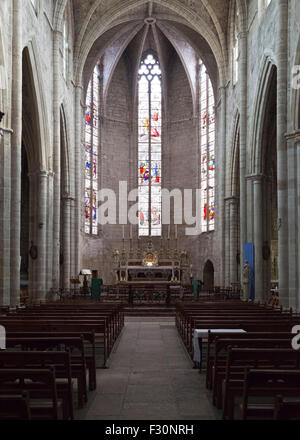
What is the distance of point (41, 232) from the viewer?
24.9 meters

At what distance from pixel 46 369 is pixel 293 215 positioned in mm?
15037

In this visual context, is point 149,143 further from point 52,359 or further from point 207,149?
point 52,359

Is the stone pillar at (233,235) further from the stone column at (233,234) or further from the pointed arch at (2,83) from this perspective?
the pointed arch at (2,83)

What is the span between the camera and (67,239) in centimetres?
3231

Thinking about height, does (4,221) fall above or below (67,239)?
above

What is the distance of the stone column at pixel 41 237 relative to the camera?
2467 centimetres

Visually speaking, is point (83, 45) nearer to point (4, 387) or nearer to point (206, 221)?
point (206, 221)

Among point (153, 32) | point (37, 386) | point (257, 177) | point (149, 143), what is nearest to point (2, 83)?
point (257, 177)

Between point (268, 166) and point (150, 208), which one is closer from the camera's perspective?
point (268, 166)

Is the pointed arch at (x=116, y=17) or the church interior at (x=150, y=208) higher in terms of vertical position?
the pointed arch at (x=116, y=17)

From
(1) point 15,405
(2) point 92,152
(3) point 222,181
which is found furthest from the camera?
(2) point 92,152

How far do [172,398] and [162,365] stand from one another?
2.90 meters

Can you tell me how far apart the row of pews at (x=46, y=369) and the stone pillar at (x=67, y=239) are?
801 inches

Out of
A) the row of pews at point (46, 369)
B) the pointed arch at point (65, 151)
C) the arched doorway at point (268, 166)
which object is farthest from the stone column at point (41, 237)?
the row of pews at point (46, 369)
